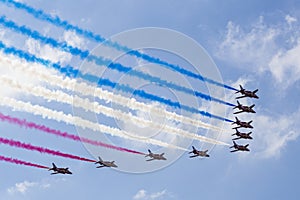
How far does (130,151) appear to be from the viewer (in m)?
101

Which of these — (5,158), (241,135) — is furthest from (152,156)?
(5,158)

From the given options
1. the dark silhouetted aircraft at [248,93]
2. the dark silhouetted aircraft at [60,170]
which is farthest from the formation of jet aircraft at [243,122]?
the dark silhouetted aircraft at [60,170]

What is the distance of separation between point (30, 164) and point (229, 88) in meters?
40.7

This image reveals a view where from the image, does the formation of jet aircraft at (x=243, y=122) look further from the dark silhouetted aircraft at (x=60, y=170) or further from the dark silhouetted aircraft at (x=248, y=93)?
the dark silhouetted aircraft at (x=60, y=170)

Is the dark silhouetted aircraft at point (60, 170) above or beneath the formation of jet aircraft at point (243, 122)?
beneath

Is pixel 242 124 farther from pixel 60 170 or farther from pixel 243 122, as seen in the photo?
pixel 60 170

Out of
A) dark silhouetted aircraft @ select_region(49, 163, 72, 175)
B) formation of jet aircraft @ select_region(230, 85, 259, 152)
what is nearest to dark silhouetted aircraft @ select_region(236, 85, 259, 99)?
formation of jet aircraft @ select_region(230, 85, 259, 152)

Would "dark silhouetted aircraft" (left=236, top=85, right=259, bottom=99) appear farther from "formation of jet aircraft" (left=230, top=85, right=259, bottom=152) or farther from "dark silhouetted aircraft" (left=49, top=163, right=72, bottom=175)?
"dark silhouetted aircraft" (left=49, top=163, right=72, bottom=175)

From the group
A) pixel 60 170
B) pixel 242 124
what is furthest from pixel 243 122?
pixel 60 170

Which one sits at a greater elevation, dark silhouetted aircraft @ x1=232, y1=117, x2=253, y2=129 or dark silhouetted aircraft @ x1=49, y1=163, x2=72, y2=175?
dark silhouetted aircraft @ x1=232, y1=117, x2=253, y2=129

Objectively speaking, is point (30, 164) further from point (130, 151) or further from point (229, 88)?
point (229, 88)

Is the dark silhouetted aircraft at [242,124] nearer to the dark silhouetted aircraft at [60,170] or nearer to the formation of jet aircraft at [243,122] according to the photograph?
the formation of jet aircraft at [243,122]

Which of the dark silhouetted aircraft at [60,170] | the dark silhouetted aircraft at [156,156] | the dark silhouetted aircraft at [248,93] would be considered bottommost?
the dark silhouetted aircraft at [60,170]

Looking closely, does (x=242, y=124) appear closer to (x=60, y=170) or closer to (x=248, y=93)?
(x=248, y=93)
